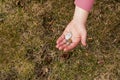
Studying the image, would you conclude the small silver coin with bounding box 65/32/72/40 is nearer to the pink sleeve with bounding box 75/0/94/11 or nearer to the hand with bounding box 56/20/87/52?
the hand with bounding box 56/20/87/52

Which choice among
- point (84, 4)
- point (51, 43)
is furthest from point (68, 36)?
point (51, 43)

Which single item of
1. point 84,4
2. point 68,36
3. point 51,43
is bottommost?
point 51,43

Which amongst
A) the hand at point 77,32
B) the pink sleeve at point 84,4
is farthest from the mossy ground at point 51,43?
the pink sleeve at point 84,4

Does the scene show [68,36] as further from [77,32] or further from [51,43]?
[51,43]

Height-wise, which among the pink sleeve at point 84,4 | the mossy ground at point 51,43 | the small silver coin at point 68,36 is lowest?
the mossy ground at point 51,43

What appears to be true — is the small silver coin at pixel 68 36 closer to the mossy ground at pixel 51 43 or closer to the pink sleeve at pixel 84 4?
the pink sleeve at pixel 84 4

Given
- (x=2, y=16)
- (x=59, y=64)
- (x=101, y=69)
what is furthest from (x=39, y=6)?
(x=101, y=69)

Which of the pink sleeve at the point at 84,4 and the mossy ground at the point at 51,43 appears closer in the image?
the pink sleeve at the point at 84,4

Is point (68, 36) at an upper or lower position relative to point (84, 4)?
lower
